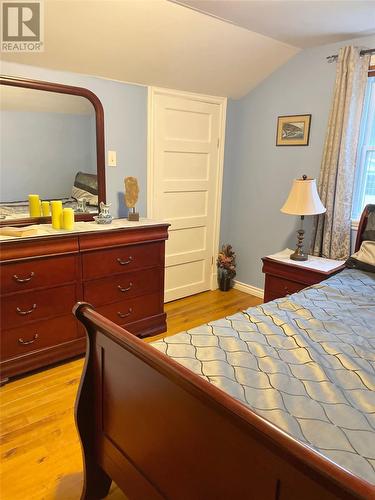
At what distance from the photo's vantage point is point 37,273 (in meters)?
2.30

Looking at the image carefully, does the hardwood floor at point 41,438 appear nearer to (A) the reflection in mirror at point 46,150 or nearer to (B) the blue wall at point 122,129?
(A) the reflection in mirror at point 46,150

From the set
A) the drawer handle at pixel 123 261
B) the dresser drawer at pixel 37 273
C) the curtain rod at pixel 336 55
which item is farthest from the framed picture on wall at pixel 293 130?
the dresser drawer at pixel 37 273

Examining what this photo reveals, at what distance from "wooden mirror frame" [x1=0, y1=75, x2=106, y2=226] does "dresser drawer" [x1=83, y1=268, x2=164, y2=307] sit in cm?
58

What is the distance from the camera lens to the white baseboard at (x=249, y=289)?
3.94 m

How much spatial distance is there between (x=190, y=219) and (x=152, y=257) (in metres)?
1.02

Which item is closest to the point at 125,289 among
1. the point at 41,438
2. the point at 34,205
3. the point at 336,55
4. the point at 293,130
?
the point at 34,205

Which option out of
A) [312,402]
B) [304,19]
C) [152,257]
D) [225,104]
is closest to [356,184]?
[304,19]

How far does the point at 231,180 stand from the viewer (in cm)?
404

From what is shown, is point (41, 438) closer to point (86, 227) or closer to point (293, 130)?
point (86, 227)

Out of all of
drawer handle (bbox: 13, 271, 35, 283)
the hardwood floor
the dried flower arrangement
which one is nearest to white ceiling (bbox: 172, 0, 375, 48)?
drawer handle (bbox: 13, 271, 35, 283)

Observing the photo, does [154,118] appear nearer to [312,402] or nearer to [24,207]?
[24,207]

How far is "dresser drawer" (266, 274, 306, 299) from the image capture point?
9.26 feet

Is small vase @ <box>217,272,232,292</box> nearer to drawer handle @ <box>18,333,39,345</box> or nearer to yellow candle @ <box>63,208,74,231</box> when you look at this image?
yellow candle @ <box>63,208,74,231</box>

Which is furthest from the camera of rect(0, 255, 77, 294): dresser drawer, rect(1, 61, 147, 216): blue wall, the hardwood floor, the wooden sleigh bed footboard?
rect(1, 61, 147, 216): blue wall
